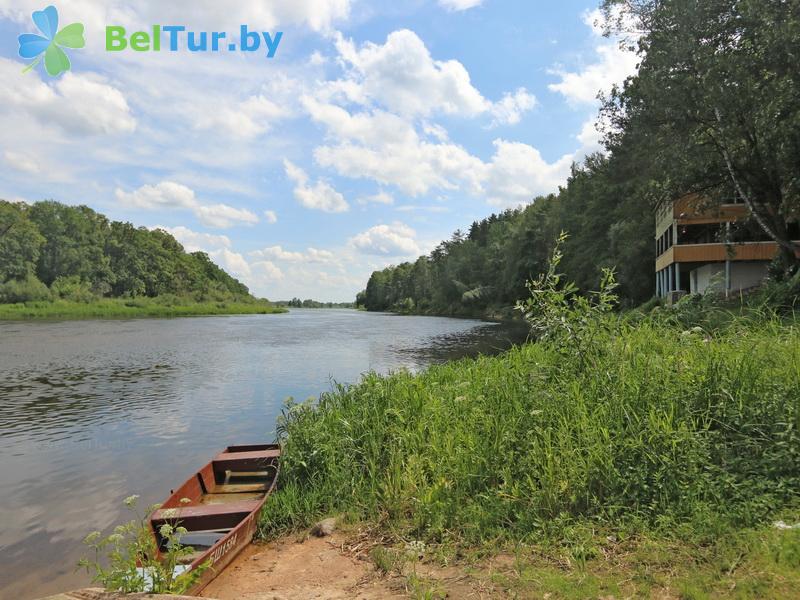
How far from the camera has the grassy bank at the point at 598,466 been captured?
416 cm

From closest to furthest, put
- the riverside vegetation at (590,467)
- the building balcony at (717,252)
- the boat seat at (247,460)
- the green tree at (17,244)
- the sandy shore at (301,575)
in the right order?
the riverside vegetation at (590,467) < the sandy shore at (301,575) < the boat seat at (247,460) < the building balcony at (717,252) < the green tree at (17,244)

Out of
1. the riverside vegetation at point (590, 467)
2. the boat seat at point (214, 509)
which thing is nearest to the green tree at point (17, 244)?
the boat seat at point (214, 509)

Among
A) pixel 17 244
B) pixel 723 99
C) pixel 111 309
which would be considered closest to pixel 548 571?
pixel 723 99

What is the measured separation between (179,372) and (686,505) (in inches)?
877

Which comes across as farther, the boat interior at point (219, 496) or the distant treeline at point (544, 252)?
the distant treeline at point (544, 252)

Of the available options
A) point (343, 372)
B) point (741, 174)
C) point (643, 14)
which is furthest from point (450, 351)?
point (643, 14)

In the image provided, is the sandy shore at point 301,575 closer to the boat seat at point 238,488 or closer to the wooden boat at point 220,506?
the wooden boat at point 220,506

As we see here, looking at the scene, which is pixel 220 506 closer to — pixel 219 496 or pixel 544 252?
pixel 219 496

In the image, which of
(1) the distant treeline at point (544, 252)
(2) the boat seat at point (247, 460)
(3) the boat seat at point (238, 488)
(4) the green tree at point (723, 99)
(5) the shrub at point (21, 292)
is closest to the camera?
(3) the boat seat at point (238, 488)

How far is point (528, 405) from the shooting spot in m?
6.91

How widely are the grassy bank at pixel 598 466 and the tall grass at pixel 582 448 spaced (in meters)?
0.02

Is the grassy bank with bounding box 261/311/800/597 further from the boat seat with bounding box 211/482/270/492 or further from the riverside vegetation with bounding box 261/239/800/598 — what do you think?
the boat seat with bounding box 211/482/270/492

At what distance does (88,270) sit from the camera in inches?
3782

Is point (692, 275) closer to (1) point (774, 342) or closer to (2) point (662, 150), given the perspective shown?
(2) point (662, 150)
